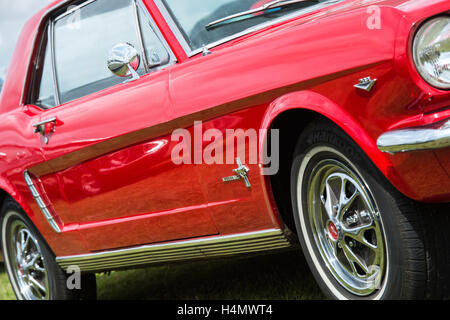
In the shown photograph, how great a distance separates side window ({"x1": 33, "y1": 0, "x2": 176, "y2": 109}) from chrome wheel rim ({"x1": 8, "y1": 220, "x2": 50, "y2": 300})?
0.91 meters

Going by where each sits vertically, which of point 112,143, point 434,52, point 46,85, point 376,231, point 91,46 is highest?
point 46,85

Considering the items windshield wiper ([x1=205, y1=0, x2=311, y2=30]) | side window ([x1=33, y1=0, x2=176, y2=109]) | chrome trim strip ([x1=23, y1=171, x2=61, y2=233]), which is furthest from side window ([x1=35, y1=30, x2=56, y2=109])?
windshield wiper ([x1=205, y1=0, x2=311, y2=30])

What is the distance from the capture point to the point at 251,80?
3.04 meters

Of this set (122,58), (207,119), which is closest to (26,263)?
(122,58)

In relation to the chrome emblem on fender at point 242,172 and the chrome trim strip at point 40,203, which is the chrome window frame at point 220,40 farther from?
the chrome trim strip at point 40,203

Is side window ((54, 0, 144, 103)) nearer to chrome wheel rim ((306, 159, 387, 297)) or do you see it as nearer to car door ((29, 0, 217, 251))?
car door ((29, 0, 217, 251))

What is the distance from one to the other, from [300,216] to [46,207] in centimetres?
193

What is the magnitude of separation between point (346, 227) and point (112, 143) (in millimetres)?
1364

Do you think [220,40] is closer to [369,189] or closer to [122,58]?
[122,58]

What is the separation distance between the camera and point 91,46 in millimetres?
4180

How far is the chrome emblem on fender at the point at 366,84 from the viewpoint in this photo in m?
2.52

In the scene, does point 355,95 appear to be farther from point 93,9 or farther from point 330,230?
point 93,9

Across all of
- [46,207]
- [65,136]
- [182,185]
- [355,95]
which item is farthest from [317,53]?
[46,207]

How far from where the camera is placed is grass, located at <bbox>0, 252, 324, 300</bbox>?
13.6 feet
